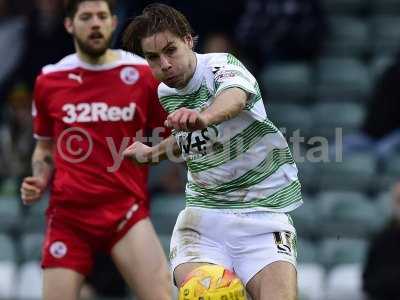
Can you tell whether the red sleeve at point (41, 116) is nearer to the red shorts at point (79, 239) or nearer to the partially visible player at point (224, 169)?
the red shorts at point (79, 239)

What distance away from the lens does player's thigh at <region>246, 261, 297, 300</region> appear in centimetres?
629

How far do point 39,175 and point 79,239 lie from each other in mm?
497

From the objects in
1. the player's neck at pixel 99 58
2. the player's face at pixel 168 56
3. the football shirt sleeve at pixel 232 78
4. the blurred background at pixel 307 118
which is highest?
the player's face at pixel 168 56

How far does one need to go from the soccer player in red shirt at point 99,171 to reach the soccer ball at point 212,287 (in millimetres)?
1274

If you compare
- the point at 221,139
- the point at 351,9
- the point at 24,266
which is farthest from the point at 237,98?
the point at 351,9

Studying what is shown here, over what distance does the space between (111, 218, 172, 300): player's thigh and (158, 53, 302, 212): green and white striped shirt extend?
38.8 inches

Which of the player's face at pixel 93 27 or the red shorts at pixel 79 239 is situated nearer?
the red shorts at pixel 79 239

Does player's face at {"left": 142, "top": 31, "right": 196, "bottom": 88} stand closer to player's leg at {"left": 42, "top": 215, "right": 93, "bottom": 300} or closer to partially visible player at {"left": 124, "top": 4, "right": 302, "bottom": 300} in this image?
partially visible player at {"left": 124, "top": 4, "right": 302, "bottom": 300}

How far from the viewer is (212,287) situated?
614 centimetres

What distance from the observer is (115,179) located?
7.61m

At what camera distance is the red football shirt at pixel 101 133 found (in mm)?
7621

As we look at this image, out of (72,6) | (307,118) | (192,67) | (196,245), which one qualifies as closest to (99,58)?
(72,6)

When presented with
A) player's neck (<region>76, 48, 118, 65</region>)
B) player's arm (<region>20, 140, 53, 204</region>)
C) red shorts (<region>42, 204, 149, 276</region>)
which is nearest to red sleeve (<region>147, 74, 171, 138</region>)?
player's neck (<region>76, 48, 118, 65</region>)

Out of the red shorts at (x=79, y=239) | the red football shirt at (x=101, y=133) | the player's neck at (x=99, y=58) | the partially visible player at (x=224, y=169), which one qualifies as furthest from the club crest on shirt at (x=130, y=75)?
the partially visible player at (x=224, y=169)
